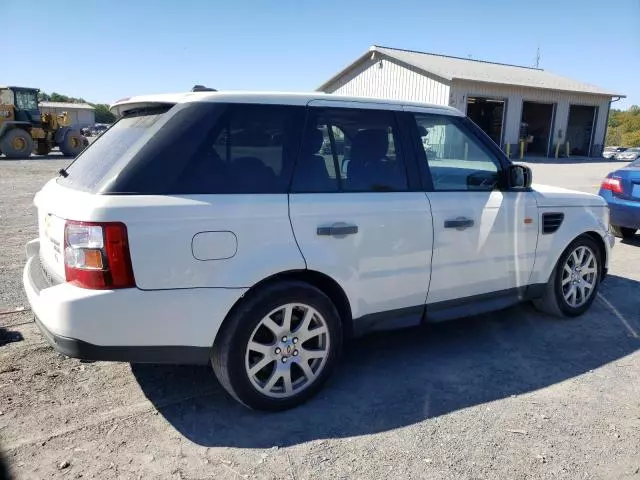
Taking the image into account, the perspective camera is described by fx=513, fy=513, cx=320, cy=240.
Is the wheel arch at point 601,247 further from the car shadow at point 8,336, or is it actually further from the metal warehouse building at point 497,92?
the metal warehouse building at point 497,92

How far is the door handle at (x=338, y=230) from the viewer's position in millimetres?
3043

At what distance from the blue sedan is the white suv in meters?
4.24

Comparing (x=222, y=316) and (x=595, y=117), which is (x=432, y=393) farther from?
(x=595, y=117)

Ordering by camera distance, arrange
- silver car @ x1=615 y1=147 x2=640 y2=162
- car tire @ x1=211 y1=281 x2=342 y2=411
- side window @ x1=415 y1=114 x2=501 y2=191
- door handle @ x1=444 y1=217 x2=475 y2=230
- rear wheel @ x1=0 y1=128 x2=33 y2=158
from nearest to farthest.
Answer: car tire @ x1=211 y1=281 x2=342 y2=411
door handle @ x1=444 y1=217 x2=475 y2=230
side window @ x1=415 y1=114 x2=501 y2=191
rear wheel @ x1=0 y1=128 x2=33 y2=158
silver car @ x1=615 y1=147 x2=640 y2=162

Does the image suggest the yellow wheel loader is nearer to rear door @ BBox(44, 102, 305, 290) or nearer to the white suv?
the white suv

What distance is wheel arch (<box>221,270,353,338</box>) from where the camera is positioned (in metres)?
2.88

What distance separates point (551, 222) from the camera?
13.9 ft

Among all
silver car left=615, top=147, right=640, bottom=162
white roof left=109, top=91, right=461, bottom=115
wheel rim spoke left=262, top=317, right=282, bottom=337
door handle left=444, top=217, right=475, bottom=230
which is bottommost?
silver car left=615, top=147, right=640, bottom=162

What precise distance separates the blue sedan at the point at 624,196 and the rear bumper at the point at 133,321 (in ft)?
21.8

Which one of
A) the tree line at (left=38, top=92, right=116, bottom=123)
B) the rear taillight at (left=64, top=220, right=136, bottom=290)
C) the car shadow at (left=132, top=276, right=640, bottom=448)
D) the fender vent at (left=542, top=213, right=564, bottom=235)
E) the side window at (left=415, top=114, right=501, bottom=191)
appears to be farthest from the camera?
the tree line at (left=38, top=92, right=116, bottom=123)

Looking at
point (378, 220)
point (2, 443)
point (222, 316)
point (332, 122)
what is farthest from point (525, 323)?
point (2, 443)

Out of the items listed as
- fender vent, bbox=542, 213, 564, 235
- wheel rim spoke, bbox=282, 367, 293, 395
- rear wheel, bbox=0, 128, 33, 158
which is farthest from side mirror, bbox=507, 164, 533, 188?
rear wheel, bbox=0, 128, 33, 158

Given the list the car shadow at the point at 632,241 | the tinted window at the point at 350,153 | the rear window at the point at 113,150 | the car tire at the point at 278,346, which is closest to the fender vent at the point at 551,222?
the tinted window at the point at 350,153

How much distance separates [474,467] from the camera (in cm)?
262
